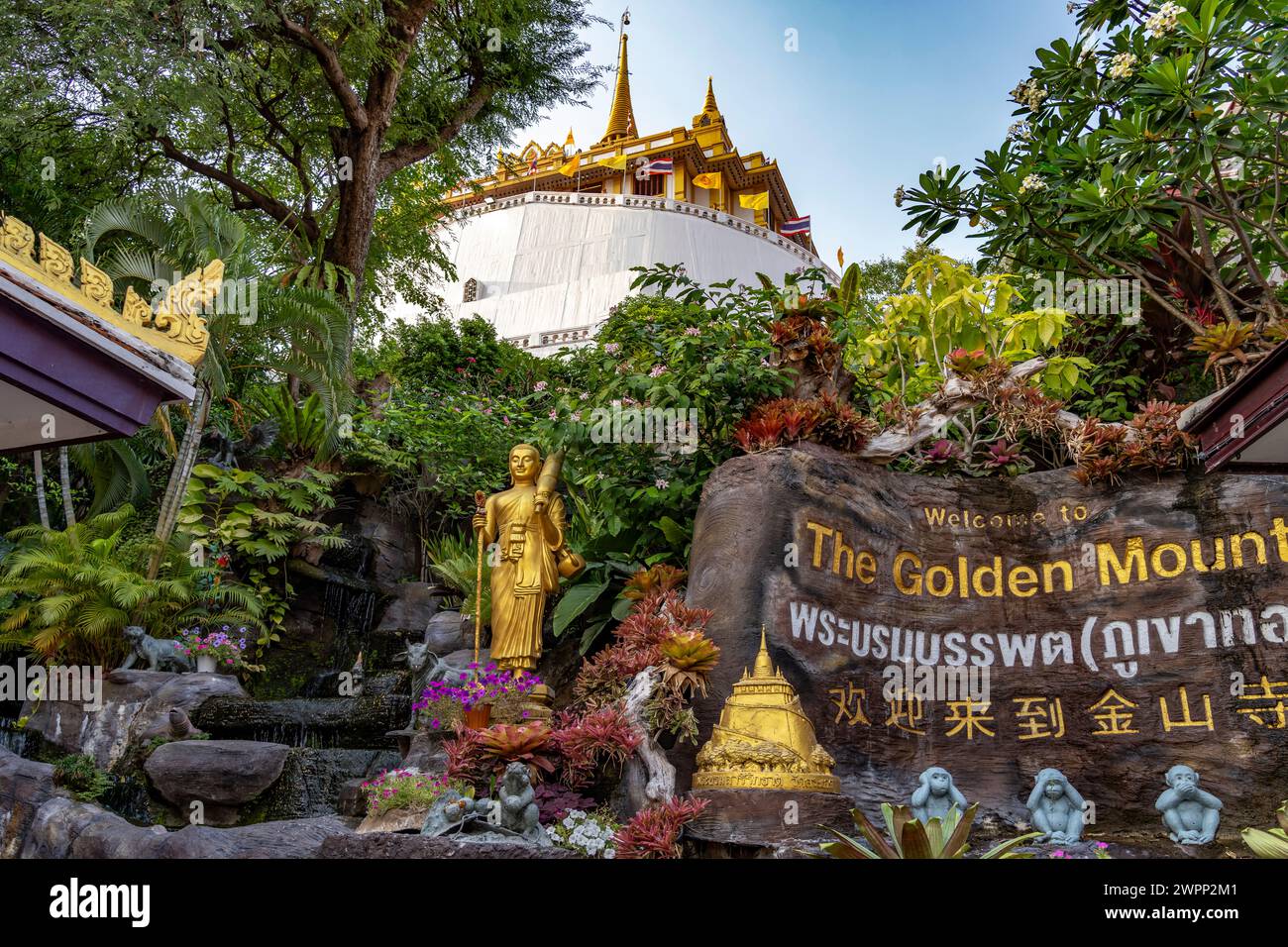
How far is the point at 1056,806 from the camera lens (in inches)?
242

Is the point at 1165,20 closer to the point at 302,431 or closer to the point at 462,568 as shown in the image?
the point at 462,568

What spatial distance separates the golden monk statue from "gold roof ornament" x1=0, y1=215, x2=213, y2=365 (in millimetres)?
4074

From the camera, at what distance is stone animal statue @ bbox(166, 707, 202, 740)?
982 cm

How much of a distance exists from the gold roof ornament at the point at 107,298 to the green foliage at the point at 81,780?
595cm

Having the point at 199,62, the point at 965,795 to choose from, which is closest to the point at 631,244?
the point at 199,62

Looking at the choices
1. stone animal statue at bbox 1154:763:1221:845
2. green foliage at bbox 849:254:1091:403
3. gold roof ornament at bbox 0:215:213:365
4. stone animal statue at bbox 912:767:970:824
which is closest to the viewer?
gold roof ornament at bbox 0:215:213:365

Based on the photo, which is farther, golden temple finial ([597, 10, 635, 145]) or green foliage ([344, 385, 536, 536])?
golden temple finial ([597, 10, 635, 145])

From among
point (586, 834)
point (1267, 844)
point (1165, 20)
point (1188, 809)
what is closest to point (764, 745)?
point (586, 834)

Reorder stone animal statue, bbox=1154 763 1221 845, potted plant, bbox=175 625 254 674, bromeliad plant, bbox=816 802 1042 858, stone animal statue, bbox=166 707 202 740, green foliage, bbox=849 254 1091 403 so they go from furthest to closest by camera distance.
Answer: potted plant, bbox=175 625 254 674, stone animal statue, bbox=166 707 202 740, green foliage, bbox=849 254 1091 403, stone animal statue, bbox=1154 763 1221 845, bromeliad plant, bbox=816 802 1042 858

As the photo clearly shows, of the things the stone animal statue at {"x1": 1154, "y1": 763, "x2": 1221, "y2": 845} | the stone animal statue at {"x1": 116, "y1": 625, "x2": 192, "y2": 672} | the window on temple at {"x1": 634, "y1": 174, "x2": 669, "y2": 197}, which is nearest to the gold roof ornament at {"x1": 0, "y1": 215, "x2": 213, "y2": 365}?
the stone animal statue at {"x1": 1154, "y1": 763, "x2": 1221, "y2": 845}

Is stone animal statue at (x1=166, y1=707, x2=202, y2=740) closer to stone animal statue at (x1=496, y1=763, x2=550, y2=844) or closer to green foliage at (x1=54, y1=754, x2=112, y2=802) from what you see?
green foliage at (x1=54, y1=754, x2=112, y2=802)

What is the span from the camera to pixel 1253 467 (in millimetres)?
6062
